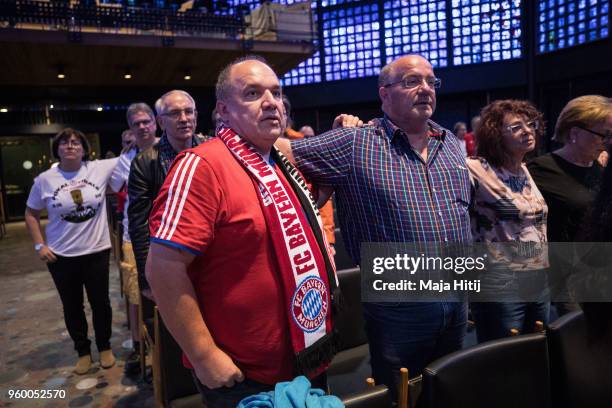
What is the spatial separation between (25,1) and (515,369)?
1067cm

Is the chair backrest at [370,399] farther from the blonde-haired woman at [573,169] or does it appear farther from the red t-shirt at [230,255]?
the blonde-haired woman at [573,169]

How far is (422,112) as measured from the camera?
60.8 inches

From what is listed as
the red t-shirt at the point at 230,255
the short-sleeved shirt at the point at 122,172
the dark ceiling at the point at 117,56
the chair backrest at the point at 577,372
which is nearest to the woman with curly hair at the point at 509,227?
the chair backrest at the point at 577,372

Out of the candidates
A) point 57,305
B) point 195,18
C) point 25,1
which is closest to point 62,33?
point 25,1

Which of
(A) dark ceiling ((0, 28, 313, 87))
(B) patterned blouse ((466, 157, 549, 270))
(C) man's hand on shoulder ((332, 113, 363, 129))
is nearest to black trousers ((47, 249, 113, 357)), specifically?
(C) man's hand on shoulder ((332, 113, 363, 129))

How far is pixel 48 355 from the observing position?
10.3ft

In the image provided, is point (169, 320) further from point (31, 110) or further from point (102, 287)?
point (31, 110)

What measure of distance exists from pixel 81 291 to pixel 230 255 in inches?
88.5

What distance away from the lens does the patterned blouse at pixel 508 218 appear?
5.79ft

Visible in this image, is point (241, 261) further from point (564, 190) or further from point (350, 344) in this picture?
point (564, 190)

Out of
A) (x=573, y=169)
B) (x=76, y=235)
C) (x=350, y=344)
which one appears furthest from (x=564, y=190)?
(x=76, y=235)

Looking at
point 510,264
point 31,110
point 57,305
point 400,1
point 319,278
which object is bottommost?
point 57,305

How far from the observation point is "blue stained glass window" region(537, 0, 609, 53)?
8.92 metres

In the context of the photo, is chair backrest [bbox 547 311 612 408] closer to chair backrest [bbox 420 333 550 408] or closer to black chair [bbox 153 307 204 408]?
chair backrest [bbox 420 333 550 408]
